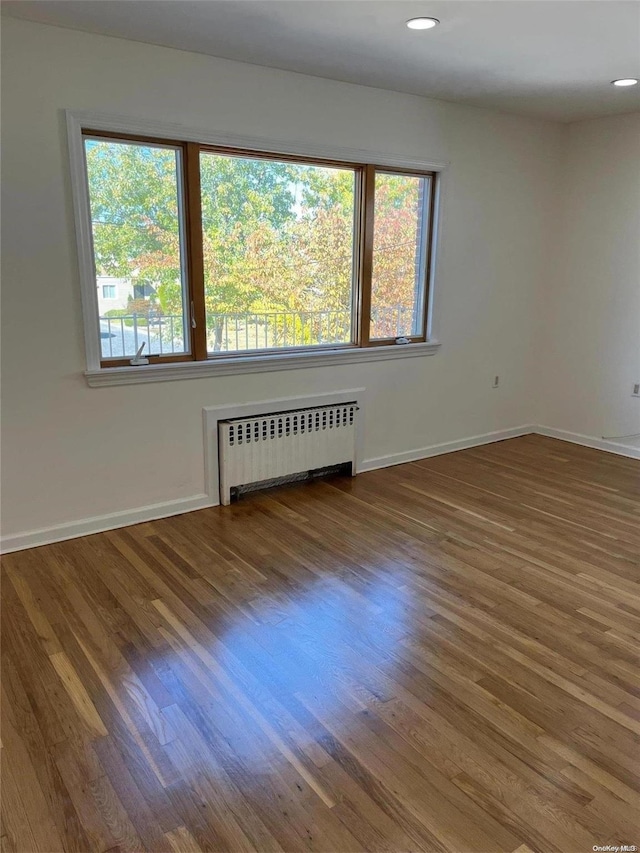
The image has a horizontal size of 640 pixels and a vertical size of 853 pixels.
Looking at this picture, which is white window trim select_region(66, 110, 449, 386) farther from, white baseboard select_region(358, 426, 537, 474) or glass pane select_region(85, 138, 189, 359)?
white baseboard select_region(358, 426, 537, 474)

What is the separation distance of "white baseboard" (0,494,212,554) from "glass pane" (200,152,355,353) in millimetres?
951

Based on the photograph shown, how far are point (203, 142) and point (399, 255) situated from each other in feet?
5.36

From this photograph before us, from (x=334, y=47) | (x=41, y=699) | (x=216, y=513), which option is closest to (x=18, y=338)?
(x=216, y=513)

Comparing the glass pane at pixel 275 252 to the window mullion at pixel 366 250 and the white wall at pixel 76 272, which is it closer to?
the window mullion at pixel 366 250

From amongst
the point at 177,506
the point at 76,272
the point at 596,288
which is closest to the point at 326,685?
the point at 177,506

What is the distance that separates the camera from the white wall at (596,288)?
15.6 ft

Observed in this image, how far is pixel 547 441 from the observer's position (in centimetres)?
536

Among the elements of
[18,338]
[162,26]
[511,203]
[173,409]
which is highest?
[162,26]

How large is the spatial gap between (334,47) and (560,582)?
9.43 ft

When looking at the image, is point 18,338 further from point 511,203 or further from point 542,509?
point 511,203

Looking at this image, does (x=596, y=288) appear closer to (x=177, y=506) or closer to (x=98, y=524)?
(x=177, y=506)

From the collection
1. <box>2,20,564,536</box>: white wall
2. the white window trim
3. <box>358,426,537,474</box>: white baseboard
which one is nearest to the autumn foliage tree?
the white window trim

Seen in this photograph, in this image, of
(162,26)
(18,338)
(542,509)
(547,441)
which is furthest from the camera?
(547,441)

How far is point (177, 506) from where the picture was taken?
369 cm
